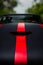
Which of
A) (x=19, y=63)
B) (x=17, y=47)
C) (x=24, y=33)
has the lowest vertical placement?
(x=19, y=63)

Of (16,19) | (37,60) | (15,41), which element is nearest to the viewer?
(37,60)

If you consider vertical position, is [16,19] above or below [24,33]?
above

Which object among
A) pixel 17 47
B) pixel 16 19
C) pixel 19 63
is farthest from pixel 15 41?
pixel 16 19

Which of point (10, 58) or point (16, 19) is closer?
point (10, 58)

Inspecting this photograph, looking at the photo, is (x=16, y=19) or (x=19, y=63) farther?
(x=16, y=19)

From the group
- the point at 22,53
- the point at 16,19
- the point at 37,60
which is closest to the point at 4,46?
the point at 22,53

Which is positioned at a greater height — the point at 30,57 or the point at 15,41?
the point at 15,41

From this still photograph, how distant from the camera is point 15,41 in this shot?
Answer: 2.38 meters

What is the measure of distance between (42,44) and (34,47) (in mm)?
95

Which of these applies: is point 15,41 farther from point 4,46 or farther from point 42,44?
point 42,44

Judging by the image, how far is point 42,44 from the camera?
236cm

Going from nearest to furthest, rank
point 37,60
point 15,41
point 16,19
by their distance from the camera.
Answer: point 37,60 → point 15,41 → point 16,19

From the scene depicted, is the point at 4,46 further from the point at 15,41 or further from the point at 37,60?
the point at 37,60

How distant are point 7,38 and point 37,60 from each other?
15.5 inches
